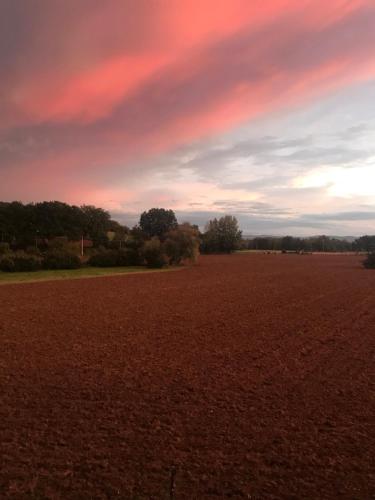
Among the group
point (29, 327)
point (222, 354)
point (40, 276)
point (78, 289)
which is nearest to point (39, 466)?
point (222, 354)

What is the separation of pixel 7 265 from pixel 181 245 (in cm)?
2342

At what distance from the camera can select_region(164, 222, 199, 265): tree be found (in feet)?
182

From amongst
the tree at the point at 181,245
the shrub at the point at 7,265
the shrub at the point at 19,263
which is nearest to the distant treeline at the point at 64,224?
the tree at the point at 181,245

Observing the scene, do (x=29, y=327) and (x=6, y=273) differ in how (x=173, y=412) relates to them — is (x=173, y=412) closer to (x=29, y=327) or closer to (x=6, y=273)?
(x=29, y=327)

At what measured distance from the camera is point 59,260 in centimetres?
4741

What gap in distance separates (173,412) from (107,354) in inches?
182

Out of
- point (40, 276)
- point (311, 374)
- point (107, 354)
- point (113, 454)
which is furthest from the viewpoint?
point (40, 276)

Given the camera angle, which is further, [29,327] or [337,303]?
[337,303]

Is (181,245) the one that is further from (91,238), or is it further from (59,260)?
(91,238)

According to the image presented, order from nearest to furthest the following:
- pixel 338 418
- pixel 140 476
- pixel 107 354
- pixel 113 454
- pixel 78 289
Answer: pixel 140 476
pixel 113 454
pixel 338 418
pixel 107 354
pixel 78 289

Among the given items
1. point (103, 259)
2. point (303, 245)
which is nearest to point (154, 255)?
point (103, 259)

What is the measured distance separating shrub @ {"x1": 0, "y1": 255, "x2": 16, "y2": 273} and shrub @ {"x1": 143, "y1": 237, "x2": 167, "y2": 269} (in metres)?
17.7

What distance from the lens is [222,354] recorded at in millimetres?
11297

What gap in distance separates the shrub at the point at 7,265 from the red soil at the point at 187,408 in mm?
28750
